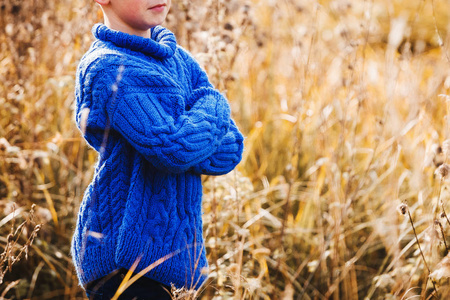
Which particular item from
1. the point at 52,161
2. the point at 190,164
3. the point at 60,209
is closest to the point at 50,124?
the point at 52,161

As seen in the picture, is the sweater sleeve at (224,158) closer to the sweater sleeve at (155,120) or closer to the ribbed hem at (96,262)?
the sweater sleeve at (155,120)

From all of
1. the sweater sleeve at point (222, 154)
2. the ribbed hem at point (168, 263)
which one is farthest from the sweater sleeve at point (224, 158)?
the ribbed hem at point (168, 263)

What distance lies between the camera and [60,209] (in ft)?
10.0

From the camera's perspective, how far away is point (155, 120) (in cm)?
152

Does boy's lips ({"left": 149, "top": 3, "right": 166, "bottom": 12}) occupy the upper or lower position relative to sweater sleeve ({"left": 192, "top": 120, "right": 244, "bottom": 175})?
upper

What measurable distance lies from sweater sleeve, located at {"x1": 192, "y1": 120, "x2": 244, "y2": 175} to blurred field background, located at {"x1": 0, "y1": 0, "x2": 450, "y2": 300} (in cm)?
43

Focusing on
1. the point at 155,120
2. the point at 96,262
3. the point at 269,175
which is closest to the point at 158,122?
the point at 155,120

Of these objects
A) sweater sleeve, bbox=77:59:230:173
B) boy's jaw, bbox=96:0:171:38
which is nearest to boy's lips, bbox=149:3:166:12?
boy's jaw, bbox=96:0:171:38

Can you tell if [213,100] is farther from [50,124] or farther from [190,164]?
[50,124]

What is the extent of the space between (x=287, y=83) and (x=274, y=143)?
2.55 ft

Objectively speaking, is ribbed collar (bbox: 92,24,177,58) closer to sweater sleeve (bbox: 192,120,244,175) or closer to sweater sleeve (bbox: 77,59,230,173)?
sweater sleeve (bbox: 77,59,230,173)

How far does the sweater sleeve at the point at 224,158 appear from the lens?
171 centimetres

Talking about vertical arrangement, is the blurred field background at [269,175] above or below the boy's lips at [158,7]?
below

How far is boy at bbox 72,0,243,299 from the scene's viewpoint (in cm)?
153
